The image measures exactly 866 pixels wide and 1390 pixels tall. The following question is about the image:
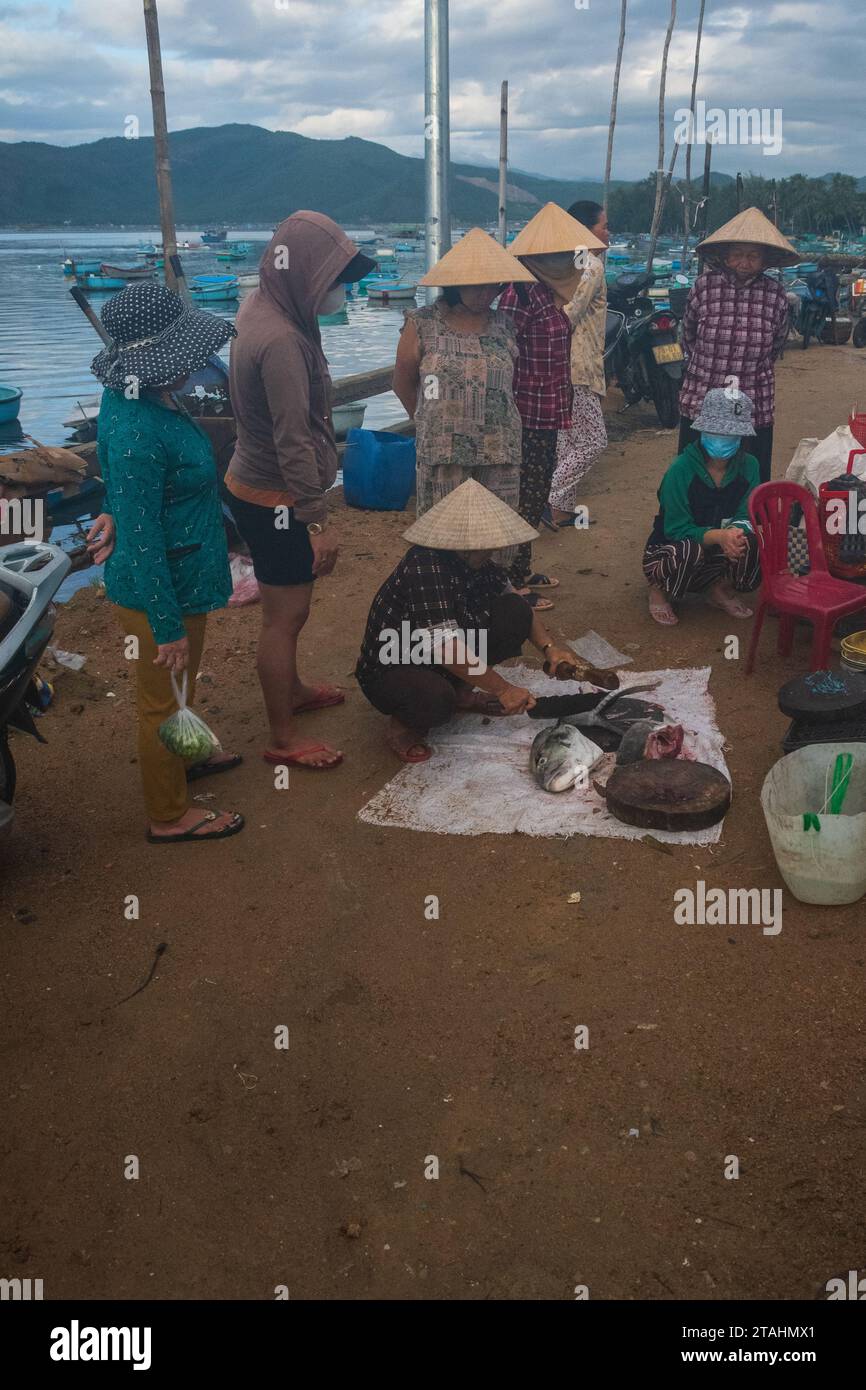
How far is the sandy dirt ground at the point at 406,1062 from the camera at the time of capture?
2113mm

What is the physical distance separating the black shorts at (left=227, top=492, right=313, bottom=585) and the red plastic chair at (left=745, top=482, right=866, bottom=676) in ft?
6.85

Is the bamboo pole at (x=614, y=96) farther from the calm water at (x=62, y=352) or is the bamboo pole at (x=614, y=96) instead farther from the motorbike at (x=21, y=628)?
the motorbike at (x=21, y=628)

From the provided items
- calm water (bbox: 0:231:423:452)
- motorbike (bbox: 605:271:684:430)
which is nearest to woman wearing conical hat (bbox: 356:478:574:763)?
motorbike (bbox: 605:271:684:430)

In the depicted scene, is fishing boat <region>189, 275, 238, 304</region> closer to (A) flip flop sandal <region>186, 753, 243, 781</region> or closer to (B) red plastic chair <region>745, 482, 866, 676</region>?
(B) red plastic chair <region>745, 482, 866, 676</region>

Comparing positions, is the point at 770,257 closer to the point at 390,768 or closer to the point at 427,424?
the point at 427,424

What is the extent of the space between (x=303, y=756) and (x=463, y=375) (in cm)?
191

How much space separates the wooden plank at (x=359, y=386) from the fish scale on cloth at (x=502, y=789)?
5.82m

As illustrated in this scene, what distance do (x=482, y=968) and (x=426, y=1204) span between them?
2.68 feet

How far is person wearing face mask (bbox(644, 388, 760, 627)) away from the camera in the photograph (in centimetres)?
492

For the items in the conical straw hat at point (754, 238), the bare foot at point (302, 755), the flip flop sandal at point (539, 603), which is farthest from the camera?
the flip flop sandal at point (539, 603)

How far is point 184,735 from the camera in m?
3.31

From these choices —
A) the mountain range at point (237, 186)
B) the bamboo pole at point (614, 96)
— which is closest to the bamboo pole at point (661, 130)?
the bamboo pole at point (614, 96)

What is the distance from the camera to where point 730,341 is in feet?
17.7

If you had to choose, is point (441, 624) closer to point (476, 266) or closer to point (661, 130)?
point (476, 266)
